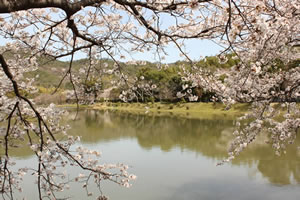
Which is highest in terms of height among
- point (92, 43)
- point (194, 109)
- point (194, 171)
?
point (92, 43)

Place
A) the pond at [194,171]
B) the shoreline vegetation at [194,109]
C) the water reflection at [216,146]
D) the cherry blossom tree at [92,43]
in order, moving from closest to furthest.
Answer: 1. the cherry blossom tree at [92,43]
2. the pond at [194,171]
3. the water reflection at [216,146]
4. the shoreline vegetation at [194,109]

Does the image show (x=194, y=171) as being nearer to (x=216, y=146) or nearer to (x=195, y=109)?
(x=216, y=146)

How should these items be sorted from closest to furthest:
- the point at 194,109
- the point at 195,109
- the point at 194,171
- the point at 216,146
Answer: the point at 194,171 → the point at 216,146 → the point at 195,109 → the point at 194,109

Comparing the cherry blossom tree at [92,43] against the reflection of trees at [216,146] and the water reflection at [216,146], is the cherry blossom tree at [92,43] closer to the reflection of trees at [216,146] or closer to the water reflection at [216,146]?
the reflection of trees at [216,146]

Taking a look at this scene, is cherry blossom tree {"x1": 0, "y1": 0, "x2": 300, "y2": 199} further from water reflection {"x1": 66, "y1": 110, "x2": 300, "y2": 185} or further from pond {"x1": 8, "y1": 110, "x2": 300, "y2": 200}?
water reflection {"x1": 66, "y1": 110, "x2": 300, "y2": 185}

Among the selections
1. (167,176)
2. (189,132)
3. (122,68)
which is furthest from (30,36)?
(189,132)


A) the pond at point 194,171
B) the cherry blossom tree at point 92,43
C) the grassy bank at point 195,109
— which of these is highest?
the cherry blossom tree at point 92,43

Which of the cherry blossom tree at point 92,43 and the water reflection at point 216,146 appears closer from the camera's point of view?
the cherry blossom tree at point 92,43

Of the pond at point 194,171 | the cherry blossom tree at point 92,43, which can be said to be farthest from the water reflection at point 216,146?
the cherry blossom tree at point 92,43

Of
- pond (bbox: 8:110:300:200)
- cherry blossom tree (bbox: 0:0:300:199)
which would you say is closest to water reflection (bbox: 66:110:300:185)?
pond (bbox: 8:110:300:200)

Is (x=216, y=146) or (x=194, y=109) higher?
(x=194, y=109)

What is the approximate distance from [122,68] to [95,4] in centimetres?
75

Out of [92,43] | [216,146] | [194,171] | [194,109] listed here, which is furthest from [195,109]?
[92,43]

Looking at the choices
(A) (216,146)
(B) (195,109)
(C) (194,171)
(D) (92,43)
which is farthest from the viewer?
(B) (195,109)
